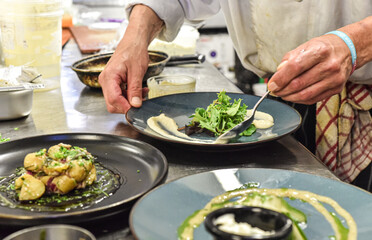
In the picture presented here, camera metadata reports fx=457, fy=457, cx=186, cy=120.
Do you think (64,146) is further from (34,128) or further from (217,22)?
(217,22)

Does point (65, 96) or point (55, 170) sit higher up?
point (55, 170)

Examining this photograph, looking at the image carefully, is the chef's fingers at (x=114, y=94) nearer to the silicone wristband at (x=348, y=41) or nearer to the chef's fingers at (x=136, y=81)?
the chef's fingers at (x=136, y=81)

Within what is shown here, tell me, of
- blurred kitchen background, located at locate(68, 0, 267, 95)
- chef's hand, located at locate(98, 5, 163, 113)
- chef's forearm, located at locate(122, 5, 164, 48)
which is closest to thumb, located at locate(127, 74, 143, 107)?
chef's hand, located at locate(98, 5, 163, 113)

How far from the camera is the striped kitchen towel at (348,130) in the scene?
6.33 ft

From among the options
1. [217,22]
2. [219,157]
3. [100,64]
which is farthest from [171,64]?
[217,22]

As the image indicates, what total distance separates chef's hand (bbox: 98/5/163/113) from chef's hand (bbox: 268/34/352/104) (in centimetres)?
60

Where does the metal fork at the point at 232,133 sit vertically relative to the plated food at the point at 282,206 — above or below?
below

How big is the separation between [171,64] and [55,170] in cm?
173

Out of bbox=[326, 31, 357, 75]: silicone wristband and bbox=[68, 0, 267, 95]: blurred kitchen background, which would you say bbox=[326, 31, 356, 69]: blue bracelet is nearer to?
bbox=[326, 31, 357, 75]: silicone wristband

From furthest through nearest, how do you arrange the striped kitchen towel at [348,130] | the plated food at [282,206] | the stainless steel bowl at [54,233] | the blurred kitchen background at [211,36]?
the blurred kitchen background at [211,36] → the striped kitchen towel at [348,130] → the plated food at [282,206] → the stainless steel bowl at [54,233]

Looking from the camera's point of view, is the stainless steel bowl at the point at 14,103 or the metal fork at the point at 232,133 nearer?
the metal fork at the point at 232,133

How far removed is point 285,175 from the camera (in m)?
1.17

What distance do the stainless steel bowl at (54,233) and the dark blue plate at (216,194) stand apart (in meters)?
0.11

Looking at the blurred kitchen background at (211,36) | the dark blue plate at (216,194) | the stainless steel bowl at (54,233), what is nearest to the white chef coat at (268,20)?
the dark blue plate at (216,194)
